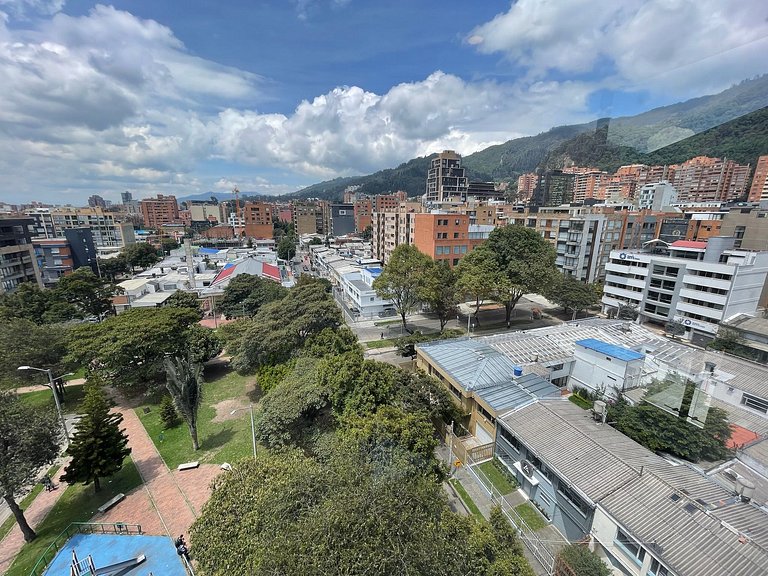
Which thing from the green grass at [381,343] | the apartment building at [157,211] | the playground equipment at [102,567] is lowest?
the green grass at [381,343]

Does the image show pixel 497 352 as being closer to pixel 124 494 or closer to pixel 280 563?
pixel 280 563

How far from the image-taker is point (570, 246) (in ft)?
149

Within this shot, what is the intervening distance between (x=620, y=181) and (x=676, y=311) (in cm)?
9203

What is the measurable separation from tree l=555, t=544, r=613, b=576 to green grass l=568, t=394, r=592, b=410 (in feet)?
38.0

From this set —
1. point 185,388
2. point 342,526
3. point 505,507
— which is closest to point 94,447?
point 185,388

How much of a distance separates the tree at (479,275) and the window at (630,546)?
2100 cm

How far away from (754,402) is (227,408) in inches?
1203

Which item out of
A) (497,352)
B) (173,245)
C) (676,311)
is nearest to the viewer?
(497,352)

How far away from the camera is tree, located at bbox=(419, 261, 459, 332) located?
30.0 metres

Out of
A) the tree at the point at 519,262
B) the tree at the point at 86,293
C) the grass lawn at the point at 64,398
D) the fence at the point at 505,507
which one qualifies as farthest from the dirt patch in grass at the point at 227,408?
the tree at the point at 86,293

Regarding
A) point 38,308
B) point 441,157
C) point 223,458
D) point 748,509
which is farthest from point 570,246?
point 441,157

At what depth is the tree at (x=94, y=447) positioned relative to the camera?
14039 mm

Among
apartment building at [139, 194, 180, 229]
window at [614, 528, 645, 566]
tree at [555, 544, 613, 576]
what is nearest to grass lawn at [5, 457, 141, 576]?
tree at [555, 544, 613, 576]

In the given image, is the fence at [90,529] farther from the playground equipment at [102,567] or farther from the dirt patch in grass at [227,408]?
the dirt patch in grass at [227,408]
